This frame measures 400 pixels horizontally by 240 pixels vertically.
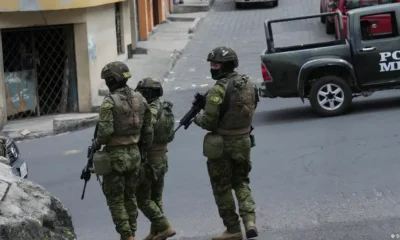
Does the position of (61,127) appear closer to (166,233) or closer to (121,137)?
(166,233)

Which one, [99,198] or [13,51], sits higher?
[13,51]

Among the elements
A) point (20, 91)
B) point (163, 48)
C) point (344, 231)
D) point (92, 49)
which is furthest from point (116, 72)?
point (163, 48)

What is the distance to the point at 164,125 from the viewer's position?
26.6 ft

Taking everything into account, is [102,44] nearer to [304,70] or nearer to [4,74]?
[4,74]

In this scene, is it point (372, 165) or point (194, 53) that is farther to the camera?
point (194, 53)

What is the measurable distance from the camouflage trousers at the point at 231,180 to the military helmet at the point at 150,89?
2.63 feet

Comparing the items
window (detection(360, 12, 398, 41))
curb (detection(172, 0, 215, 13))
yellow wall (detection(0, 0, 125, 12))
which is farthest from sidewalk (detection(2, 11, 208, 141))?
window (detection(360, 12, 398, 41))

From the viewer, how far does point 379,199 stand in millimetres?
9156

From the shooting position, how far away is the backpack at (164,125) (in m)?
8.06

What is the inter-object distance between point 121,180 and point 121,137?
0.37 meters

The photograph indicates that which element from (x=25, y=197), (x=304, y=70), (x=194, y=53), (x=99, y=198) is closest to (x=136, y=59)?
(x=194, y=53)

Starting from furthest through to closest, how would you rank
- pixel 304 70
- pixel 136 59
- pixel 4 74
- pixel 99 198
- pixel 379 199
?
1. pixel 136 59
2. pixel 4 74
3. pixel 304 70
4. pixel 99 198
5. pixel 379 199

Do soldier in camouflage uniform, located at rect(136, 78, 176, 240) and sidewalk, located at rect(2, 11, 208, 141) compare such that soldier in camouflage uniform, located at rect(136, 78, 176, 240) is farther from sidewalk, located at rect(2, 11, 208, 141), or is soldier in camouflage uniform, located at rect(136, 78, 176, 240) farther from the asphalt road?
sidewalk, located at rect(2, 11, 208, 141)

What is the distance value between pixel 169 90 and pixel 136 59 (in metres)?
3.94
